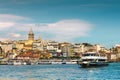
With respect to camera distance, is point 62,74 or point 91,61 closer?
point 62,74

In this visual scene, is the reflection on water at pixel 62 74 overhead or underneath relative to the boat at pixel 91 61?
underneath

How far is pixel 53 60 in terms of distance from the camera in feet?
649

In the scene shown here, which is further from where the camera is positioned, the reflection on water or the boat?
the boat

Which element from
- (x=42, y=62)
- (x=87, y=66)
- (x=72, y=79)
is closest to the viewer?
(x=72, y=79)

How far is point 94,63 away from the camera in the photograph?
294 ft

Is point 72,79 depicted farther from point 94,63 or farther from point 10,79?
point 94,63

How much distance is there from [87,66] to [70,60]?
365ft

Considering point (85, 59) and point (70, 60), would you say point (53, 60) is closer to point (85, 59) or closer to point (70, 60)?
point (70, 60)

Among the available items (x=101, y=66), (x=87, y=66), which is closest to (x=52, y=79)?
(x=87, y=66)

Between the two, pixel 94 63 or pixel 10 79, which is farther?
pixel 94 63

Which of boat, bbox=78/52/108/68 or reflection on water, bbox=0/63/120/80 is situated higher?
boat, bbox=78/52/108/68

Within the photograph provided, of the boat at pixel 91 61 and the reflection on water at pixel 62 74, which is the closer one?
the reflection on water at pixel 62 74

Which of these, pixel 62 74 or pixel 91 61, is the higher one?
pixel 91 61

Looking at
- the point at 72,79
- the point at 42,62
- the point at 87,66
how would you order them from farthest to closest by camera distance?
the point at 42,62 < the point at 87,66 < the point at 72,79
